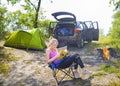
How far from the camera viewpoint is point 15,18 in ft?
82.2

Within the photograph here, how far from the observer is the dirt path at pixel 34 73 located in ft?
30.2

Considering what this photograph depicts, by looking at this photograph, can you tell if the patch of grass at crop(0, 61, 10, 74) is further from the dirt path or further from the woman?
the woman

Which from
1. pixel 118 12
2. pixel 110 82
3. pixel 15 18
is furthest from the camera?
pixel 15 18

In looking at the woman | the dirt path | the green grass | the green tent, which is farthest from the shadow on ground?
the green tent

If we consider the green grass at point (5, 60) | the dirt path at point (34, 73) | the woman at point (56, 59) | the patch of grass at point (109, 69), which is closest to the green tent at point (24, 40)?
the green grass at point (5, 60)

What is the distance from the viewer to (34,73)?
10.5 meters

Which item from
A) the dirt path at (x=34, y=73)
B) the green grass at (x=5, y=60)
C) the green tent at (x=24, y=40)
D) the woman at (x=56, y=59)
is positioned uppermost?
the woman at (x=56, y=59)

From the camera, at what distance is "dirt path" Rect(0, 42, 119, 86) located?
922cm

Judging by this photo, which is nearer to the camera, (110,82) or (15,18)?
(110,82)

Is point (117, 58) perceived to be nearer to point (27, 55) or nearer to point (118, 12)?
point (27, 55)

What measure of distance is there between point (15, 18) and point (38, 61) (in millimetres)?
13104

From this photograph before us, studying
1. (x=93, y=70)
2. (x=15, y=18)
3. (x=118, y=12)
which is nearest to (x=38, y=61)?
(x=93, y=70)

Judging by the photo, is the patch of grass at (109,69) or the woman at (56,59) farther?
the patch of grass at (109,69)

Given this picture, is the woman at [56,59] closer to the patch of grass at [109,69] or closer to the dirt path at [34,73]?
the dirt path at [34,73]
